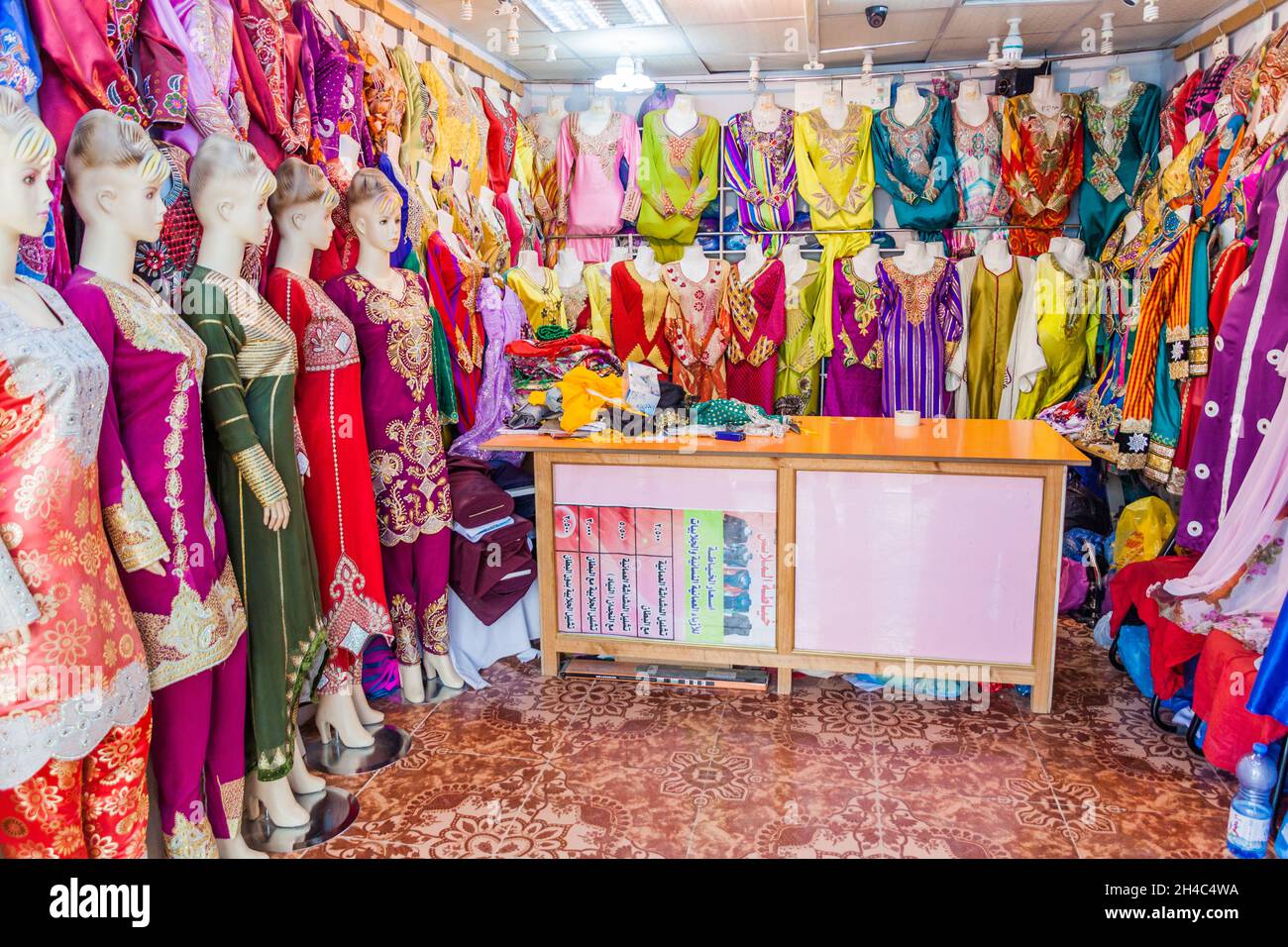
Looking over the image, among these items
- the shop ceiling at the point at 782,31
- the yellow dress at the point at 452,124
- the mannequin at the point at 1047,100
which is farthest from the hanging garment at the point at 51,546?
the mannequin at the point at 1047,100

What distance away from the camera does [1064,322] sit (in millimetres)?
4520

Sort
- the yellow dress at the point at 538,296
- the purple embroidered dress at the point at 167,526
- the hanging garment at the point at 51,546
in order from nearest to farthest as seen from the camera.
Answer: the hanging garment at the point at 51,546
the purple embroidered dress at the point at 167,526
the yellow dress at the point at 538,296

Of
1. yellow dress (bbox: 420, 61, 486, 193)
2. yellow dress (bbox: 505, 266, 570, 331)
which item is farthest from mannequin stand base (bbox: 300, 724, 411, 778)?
yellow dress (bbox: 420, 61, 486, 193)

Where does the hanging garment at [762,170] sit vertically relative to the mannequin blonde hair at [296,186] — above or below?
above

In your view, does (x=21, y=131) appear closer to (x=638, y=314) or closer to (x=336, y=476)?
(x=336, y=476)

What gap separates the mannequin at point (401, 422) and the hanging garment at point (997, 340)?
2.78 m

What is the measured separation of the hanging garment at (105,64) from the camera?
2002 millimetres

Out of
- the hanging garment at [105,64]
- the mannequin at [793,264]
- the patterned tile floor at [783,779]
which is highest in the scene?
the hanging garment at [105,64]

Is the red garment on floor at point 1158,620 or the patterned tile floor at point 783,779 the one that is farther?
the red garment on floor at point 1158,620

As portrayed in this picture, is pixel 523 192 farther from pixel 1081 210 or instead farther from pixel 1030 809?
pixel 1030 809

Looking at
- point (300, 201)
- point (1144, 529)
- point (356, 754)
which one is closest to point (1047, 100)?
point (1144, 529)

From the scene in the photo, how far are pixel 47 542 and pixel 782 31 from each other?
3839mm

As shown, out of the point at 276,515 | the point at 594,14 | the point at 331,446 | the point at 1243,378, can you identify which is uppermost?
the point at 594,14

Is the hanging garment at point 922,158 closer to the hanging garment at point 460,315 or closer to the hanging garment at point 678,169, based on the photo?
Answer: the hanging garment at point 678,169
